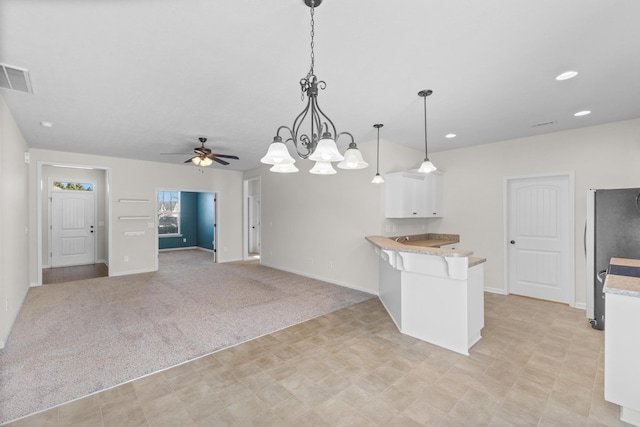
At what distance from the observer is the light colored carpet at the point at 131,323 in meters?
2.41

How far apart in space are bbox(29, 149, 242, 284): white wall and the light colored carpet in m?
0.80

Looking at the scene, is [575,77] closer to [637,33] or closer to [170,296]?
[637,33]

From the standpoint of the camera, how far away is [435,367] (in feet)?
8.55

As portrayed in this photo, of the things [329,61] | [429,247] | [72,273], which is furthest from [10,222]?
[429,247]

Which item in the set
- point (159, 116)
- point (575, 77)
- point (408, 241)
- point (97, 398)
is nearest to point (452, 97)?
point (575, 77)

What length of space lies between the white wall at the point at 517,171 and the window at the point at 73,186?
8.99 metres

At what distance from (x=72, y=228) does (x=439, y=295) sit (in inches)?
363

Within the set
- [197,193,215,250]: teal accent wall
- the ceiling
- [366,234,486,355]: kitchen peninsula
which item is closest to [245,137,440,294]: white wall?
the ceiling

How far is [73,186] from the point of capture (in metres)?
7.52

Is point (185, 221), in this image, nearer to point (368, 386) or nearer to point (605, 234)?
point (368, 386)

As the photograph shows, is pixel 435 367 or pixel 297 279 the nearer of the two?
pixel 435 367

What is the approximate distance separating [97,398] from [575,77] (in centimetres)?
496

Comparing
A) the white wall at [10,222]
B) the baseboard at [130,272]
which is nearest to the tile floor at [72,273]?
the baseboard at [130,272]

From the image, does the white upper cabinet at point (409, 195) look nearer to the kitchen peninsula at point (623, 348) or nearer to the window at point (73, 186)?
the kitchen peninsula at point (623, 348)
